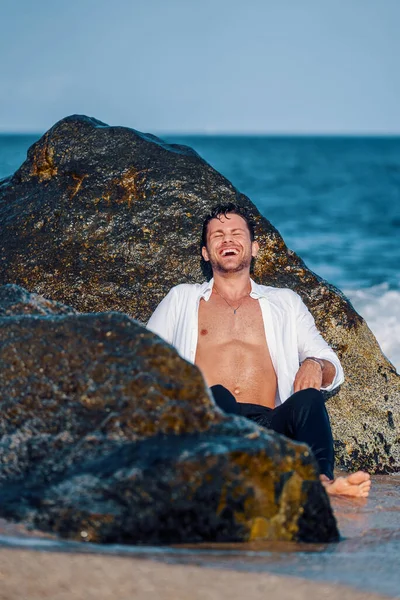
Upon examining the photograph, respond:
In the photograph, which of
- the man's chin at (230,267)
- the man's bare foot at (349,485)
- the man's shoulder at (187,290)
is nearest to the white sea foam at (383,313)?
the man's chin at (230,267)

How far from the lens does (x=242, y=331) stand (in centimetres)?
525

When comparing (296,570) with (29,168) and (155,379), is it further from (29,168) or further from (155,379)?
(29,168)

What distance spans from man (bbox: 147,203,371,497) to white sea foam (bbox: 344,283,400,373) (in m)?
3.44

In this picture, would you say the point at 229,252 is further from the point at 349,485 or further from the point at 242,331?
the point at 349,485

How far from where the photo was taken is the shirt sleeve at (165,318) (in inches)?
205

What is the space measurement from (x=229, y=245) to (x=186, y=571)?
9.37ft

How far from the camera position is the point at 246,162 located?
5138cm

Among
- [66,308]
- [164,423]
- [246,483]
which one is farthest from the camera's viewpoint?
[66,308]

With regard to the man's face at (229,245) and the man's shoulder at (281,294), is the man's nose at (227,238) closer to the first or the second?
the man's face at (229,245)

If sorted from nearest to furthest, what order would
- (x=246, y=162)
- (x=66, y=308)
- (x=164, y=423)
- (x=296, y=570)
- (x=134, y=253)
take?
1. (x=296, y=570)
2. (x=164, y=423)
3. (x=66, y=308)
4. (x=134, y=253)
5. (x=246, y=162)

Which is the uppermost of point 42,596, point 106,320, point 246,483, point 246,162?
point 246,162

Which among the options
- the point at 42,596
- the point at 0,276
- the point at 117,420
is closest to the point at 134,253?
the point at 0,276

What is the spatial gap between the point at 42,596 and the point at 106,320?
133cm

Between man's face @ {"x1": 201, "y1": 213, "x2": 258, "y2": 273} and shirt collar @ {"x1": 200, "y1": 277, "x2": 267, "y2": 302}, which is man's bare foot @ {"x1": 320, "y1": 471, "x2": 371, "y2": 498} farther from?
man's face @ {"x1": 201, "y1": 213, "x2": 258, "y2": 273}
